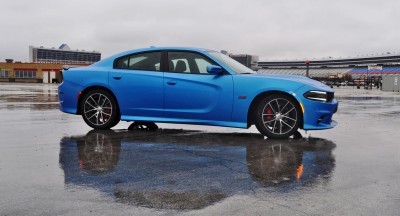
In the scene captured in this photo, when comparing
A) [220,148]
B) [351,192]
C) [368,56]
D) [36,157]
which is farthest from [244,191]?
[368,56]

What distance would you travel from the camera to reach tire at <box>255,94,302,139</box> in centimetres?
670

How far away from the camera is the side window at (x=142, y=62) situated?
7422 millimetres

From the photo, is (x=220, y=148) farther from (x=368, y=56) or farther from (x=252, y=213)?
(x=368, y=56)

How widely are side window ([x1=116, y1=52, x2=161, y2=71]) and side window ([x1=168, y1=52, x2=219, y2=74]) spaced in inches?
9.2

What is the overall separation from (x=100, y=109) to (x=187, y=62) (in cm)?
176

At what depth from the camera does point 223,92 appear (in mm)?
6828

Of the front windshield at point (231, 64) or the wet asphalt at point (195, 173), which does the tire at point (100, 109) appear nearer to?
the wet asphalt at point (195, 173)

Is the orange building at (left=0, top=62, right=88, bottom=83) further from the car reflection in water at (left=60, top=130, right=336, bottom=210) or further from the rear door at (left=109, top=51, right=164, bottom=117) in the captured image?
the car reflection in water at (left=60, top=130, right=336, bottom=210)

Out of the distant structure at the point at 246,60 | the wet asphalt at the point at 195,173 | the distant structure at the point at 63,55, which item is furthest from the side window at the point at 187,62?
the distant structure at the point at 63,55

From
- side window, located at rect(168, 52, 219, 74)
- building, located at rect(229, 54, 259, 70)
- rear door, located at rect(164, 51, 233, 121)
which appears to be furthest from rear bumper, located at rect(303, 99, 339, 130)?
building, located at rect(229, 54, 259, 70)

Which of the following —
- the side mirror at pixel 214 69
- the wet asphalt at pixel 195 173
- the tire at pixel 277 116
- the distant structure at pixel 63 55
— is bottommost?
the wet asphalt at pixel 195 173

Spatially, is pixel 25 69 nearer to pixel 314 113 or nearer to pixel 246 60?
pixel 246 60

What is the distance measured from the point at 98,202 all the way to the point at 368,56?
637 ft

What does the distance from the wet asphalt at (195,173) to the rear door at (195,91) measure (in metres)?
0.38
